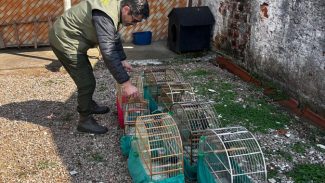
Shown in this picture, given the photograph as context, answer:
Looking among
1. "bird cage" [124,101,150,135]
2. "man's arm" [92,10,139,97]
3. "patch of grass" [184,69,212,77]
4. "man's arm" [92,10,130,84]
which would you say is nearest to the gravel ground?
"bird cage" [124,101,150,135]

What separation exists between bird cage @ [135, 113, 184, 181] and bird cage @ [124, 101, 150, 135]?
653 mm

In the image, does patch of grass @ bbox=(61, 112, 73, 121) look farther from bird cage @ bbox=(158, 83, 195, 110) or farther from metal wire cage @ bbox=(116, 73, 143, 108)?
A: bird cage @ bbox=(158, 83, 195, 110)

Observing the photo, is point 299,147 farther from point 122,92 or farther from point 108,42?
point 108,42

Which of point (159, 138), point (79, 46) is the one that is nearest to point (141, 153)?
point (159, 138)

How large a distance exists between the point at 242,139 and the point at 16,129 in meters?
3.53

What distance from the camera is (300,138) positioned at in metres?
5.74

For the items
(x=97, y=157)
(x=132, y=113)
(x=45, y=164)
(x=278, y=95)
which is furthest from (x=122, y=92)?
(x=278, y=95)

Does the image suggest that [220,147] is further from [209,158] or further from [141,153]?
[141,153]

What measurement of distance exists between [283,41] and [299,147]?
237 cm

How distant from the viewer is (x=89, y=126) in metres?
5.61

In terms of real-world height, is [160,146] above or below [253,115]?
above

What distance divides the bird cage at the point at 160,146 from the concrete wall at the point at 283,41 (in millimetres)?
3181

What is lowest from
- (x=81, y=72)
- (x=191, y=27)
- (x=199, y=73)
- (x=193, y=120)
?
(x=199, y=73)

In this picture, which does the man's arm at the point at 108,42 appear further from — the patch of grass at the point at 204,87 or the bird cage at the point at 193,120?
the patch of grass at the point at 204,87
